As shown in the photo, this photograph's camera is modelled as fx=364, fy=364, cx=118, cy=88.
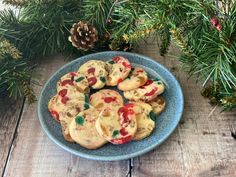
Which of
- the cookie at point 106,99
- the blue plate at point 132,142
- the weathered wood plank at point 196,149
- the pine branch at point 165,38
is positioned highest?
the pine branch at point 165,38

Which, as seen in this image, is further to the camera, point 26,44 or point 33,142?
point 26,44

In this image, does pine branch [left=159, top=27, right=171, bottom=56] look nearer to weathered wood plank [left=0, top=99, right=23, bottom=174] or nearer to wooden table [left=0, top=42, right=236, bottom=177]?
wooden table [left=0, top=42, right=236, bottom=177]

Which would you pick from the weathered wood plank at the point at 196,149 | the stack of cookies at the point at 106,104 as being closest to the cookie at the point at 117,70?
the stack of cookies at the point at 106,104

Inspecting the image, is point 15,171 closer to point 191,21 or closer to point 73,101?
point 73,101

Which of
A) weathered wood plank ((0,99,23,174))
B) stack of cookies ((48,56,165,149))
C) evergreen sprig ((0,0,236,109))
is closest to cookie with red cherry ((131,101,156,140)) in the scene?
stack of cookies ((48,56,165,149))

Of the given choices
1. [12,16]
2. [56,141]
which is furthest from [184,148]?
[12,16]

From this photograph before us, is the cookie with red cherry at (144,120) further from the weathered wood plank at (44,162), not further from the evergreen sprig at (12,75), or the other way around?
the evergreen sprig at (12,75)

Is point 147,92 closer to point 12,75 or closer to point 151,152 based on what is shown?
point 151,152
